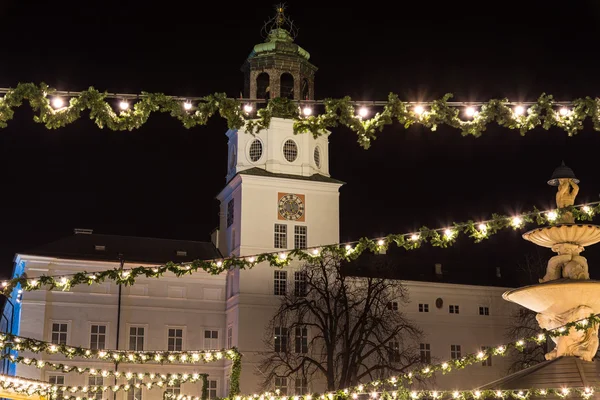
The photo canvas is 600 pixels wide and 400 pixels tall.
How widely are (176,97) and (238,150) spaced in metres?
45.6

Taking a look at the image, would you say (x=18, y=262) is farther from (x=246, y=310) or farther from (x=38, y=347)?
(x=38, y=347)

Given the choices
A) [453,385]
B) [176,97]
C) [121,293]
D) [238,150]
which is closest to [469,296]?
[453,385]

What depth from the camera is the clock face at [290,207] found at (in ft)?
186

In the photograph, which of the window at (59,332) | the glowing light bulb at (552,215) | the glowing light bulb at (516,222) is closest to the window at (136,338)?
the window at (59,332)

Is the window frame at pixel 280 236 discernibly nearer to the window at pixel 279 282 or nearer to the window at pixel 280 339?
the window at pixel 279 282

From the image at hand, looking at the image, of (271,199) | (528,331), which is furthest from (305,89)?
(528,331)

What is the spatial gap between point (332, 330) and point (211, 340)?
1064 centimetres

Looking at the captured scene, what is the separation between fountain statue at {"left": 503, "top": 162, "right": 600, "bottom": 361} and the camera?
1753cm

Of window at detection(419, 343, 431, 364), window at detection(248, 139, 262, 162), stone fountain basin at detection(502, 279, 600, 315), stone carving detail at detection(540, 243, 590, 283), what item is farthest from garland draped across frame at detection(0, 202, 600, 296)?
window at detection(419, 343, 431, 364)

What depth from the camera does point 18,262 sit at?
55969 millimetres

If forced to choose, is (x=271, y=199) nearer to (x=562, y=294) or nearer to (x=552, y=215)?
(x=562, y=294)

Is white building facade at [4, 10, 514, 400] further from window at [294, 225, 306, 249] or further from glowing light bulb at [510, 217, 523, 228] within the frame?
glowing light bulb at [510, 217, 523, 228]

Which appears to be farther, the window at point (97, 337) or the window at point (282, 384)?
the window at point (97, 337)

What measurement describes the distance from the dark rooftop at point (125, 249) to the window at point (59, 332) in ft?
13.6
